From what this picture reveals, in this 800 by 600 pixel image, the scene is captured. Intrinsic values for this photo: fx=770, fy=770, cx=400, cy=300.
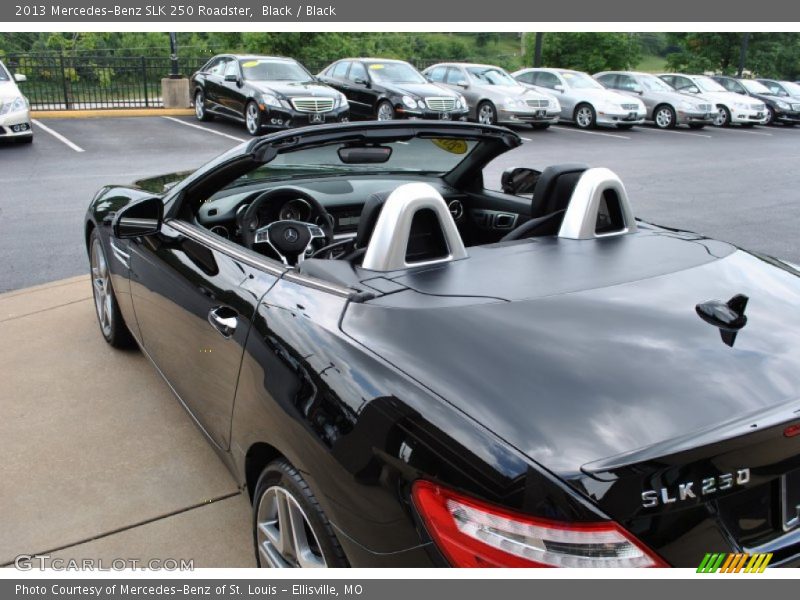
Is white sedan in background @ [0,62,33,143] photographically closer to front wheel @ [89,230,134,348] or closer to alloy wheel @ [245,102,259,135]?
alloy wheel @ [245,102,259,135]

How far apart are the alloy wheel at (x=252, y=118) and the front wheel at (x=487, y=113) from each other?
5.95 metres

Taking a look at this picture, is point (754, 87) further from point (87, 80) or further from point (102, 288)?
point (102, 288)

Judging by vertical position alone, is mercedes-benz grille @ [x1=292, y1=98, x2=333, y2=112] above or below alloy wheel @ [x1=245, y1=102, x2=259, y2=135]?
above

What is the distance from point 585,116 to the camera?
20.3 metres

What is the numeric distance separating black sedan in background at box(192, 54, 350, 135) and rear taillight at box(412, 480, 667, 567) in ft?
44.3

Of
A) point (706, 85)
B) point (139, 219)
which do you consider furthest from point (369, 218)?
point (706, 85)

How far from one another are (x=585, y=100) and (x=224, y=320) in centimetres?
1914

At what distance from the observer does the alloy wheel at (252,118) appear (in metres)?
15.2

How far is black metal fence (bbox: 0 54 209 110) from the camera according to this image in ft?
67.8

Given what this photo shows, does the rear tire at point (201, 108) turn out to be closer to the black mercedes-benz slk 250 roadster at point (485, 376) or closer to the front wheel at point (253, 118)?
the front wheel at point (253, 118)

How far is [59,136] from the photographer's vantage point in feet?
50.1

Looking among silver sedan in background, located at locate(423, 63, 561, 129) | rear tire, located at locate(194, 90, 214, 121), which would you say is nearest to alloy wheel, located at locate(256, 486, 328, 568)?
silver sedan in background, located at locate(423, 63, 561, 129)

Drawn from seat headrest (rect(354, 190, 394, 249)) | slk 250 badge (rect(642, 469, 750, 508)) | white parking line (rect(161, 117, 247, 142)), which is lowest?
white parking line (rect(161, 117, 247, 142))

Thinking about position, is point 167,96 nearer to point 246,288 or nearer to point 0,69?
point 0,69
